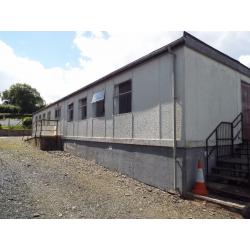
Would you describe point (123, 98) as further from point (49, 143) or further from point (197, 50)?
point (49, 143)

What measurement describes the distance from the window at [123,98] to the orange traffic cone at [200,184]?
336 cm

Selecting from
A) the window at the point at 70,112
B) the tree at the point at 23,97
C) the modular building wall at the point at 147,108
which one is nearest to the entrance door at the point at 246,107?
the modular building wall at the point at 147,108

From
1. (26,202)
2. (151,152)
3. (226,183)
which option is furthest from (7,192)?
(226,183)

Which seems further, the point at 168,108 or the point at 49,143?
the point at 49,143

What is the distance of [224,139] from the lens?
284 inches

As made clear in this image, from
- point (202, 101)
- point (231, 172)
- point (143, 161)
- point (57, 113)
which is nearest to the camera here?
point (231, 172)

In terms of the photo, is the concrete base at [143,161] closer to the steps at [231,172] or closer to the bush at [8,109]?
the steps at [231,172]

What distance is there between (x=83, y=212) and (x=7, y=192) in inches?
87.6

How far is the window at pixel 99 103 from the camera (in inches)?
403

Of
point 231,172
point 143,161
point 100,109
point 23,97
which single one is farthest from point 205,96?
point 23,97

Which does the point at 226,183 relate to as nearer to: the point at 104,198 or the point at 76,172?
the point at 104,198

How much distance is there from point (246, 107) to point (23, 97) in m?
54.7

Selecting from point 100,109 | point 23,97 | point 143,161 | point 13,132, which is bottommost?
point 143,161

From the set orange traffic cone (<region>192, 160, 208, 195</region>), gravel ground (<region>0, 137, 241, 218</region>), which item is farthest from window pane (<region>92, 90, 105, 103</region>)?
orange traffic cone (<region>192, 160, 208, 195</region>)
